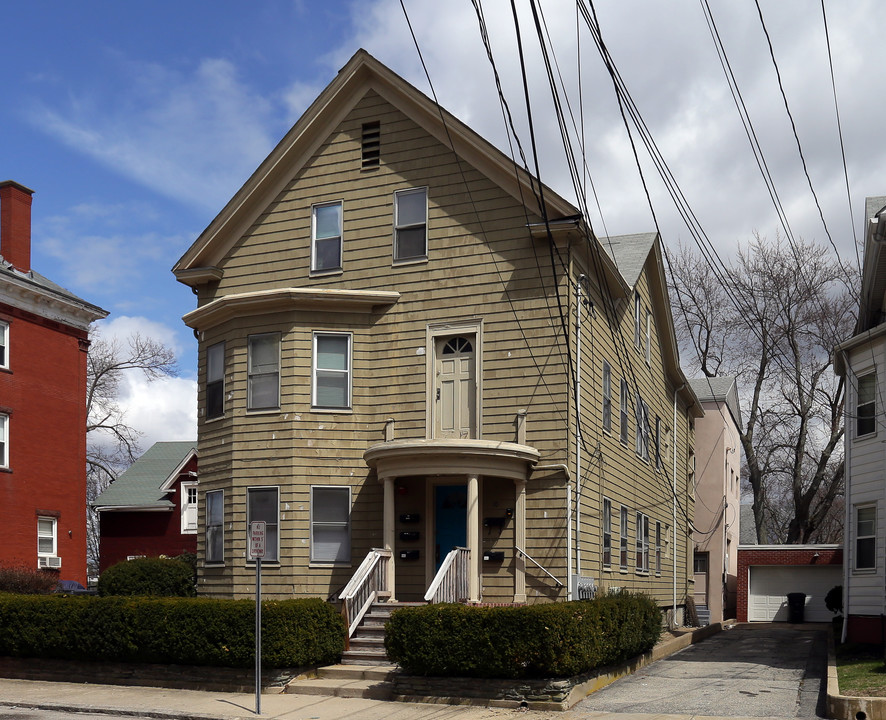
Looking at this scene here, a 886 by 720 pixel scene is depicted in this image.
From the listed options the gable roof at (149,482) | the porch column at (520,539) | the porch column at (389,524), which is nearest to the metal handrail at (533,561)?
the porch column at (520,539)

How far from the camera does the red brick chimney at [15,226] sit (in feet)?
106

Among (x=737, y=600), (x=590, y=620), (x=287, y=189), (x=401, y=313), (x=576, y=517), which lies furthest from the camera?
(x=737, y=600)

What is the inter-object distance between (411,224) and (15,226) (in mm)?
17537

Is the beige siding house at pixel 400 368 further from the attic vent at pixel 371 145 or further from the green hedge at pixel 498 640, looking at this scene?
the green hedge at pixel 498 640

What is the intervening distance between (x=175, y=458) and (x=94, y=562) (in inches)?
1215

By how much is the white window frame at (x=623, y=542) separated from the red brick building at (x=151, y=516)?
1991 cm

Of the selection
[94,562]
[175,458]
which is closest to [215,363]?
[175,458]

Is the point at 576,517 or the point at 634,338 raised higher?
the point at 634,338

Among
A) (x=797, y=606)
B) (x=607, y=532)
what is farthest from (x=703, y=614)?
(x=607, y=532)

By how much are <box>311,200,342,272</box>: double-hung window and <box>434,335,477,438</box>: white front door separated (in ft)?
10.2

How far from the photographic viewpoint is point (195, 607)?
16.2 m

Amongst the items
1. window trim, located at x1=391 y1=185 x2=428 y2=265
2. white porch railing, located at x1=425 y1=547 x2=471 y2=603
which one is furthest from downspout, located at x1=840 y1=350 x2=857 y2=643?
window trim, located at x1=391 y1=185 x2=428 y2=265

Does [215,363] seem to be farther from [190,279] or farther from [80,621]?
[80,621]

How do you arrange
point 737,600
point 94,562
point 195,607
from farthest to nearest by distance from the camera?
point 94,562 → point 737,600 → point 195,607
